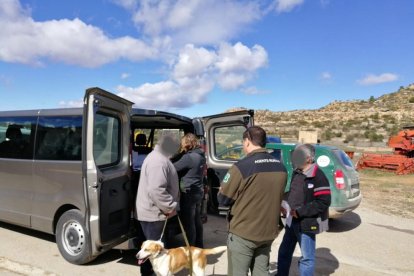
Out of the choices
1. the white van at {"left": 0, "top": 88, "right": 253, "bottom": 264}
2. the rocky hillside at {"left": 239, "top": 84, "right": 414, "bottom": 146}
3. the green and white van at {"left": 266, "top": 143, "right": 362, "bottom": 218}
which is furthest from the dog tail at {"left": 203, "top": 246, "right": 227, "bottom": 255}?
the rocky hillside at {"left": 239, "top": 84, "right": 414, "bottom": 146}

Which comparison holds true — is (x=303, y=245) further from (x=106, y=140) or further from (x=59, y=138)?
(x=59, y=138)

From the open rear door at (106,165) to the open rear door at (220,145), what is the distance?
2.97 m

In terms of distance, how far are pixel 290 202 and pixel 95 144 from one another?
2.39 metres

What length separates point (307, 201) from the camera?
12.7 ft

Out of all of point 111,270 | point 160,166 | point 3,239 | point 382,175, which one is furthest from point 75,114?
point 382,175

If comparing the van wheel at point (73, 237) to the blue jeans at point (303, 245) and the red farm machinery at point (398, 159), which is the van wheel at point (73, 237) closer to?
the blue jeans at point (303, 245)

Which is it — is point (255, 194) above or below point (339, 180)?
above

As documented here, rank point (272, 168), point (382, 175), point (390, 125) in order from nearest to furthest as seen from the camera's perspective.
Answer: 1. point (272, 168)
2. point (382, 175)
3. point (390, 125)

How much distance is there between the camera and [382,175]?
16.7 m

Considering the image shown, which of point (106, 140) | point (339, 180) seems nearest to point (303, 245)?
point (106, 140)

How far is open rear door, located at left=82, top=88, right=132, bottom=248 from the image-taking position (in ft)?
14.2

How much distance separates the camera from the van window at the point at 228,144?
772 centimetres

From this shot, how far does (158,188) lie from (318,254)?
130 inches

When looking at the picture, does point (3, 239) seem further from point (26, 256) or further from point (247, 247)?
point (247, 247)
